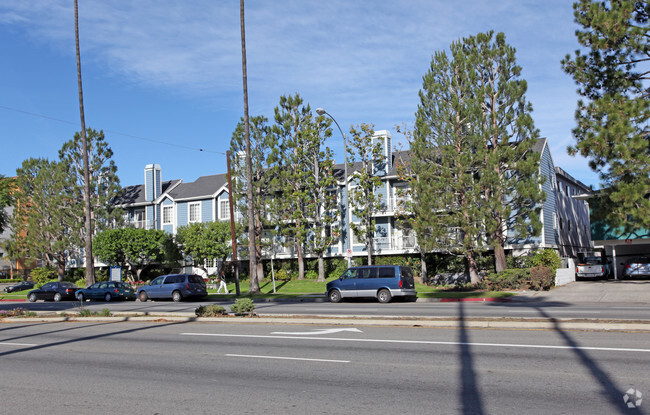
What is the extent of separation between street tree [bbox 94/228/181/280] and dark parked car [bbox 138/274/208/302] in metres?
14.8

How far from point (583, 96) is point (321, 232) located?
19.6 metres

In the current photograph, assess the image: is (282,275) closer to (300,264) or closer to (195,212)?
(300,264)

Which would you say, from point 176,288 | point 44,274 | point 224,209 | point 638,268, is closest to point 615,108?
point 638,268


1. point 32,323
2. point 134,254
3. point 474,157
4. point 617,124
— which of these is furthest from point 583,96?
point 134,254

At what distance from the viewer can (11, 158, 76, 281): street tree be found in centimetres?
5041

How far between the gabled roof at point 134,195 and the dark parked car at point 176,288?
22395 mm

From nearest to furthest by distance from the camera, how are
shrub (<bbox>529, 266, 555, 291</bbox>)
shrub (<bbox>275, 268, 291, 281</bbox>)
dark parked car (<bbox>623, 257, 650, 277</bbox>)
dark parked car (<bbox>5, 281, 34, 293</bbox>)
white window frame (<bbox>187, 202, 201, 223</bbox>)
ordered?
shrub (<bbox>529, 266, 555, 291</bbox>) < dark parked car (<bbox>623, 257, 650, 277</bbox>) < shrub (<bbox>275, 268, 291, 281</bbox>) < white window frame (<bbox>187, 202, 201, 223</bbox>) < dark parked car (<bbox>5, 281, 34, 293</bbox>)

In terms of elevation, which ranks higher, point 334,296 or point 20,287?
point 334,296

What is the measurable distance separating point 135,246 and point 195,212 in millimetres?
6227

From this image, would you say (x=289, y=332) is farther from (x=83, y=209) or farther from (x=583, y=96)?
(x=83, y=209)

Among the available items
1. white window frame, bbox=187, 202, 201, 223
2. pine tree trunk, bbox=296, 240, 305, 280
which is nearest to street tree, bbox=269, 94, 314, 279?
pine tree trunk, bbox=296, 240, 305, 280

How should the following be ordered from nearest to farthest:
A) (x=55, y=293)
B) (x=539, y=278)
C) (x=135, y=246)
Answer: (x=539, y=278)
(x=55, y=293)
(x=135, y=246)

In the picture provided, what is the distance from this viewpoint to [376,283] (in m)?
24.9

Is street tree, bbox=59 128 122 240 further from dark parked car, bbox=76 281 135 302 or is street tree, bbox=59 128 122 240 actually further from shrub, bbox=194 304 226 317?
shrub, bbox=194 304 226 317
